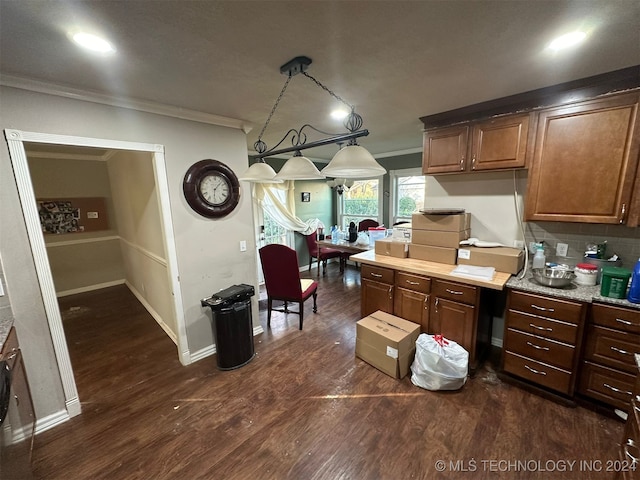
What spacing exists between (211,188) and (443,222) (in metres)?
2.35

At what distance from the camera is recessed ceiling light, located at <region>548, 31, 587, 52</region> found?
1.32 meters

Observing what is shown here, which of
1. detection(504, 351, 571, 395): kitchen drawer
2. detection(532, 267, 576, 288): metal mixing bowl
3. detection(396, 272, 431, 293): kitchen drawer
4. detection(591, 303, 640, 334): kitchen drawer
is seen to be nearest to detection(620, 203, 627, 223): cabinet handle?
detection(532, 267, 576, 288): metal mixing bowl

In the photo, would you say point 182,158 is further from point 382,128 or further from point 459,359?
point 459,359

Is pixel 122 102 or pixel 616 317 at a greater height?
pixel 122 102

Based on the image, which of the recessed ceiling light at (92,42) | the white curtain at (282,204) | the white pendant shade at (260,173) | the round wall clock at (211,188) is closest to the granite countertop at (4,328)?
the round wall clock at (211,188)

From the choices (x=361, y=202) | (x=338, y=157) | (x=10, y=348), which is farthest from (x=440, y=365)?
(x=361, y=202)

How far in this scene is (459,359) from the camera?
7.07 ft

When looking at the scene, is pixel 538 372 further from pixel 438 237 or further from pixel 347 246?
pixel 347 246

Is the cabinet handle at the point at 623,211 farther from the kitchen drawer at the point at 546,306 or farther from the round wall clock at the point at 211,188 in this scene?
the round wall clock at the point at 211,188

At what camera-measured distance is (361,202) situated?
5805 millimetres

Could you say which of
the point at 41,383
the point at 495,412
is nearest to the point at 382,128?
the point at 495,412

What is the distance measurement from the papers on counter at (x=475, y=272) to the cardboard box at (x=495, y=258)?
57mm

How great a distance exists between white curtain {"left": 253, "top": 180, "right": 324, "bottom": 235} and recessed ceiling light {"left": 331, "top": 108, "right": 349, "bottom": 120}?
2.34 meters

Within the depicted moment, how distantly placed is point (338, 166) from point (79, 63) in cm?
162
